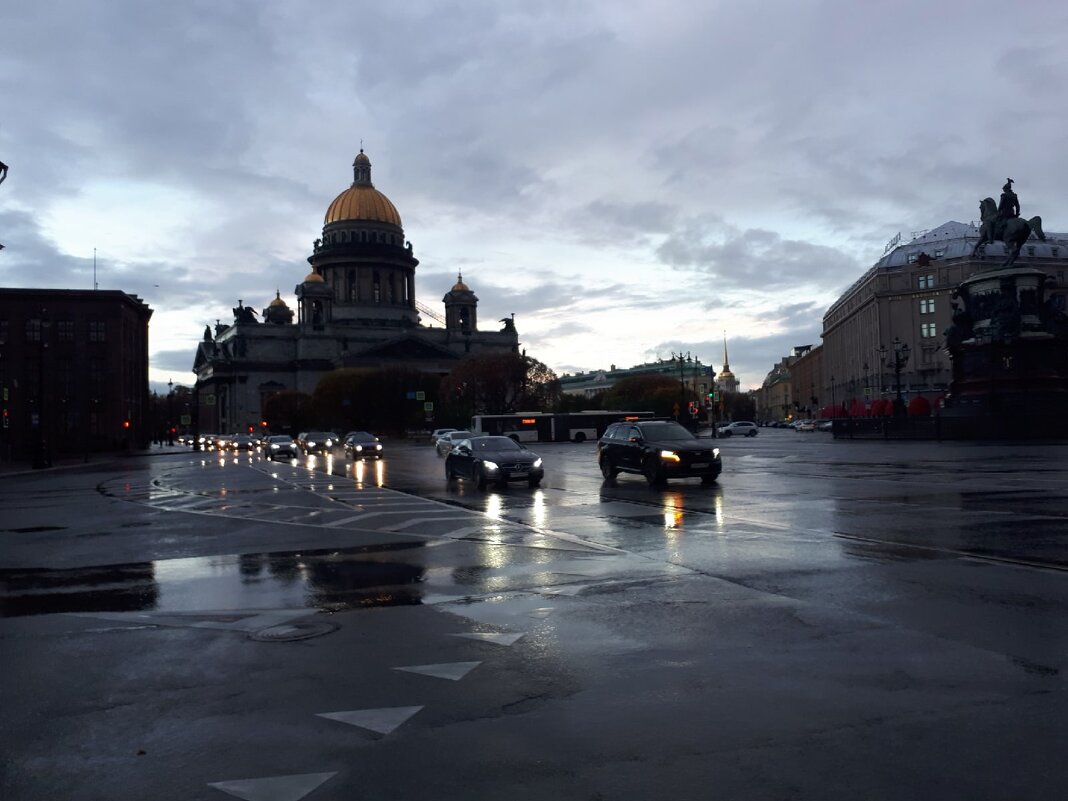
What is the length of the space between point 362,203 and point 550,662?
135 m

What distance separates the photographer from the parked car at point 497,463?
2311cm

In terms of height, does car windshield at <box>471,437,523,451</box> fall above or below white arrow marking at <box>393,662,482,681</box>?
above

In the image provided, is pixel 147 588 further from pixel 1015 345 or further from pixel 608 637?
pixel 1015 345

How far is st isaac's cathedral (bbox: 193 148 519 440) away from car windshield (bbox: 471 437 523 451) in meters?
105

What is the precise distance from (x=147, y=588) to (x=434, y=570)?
3.08m

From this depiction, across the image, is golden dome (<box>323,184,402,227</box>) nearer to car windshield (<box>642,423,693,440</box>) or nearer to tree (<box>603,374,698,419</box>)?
tree (<box>603,374,698,419</box>)

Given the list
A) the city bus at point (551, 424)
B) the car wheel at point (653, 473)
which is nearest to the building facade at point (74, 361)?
the city bus at point (551, 424)

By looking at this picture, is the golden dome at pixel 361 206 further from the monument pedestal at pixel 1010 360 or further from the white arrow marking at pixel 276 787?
the white arrow marking at pixel 276 787

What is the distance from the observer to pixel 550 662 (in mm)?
6113

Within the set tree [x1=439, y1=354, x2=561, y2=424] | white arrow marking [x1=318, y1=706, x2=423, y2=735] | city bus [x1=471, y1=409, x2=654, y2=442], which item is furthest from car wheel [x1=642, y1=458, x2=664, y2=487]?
tree [x1=439, y1=354, x2=561, y2=424]

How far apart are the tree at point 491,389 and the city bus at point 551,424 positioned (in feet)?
47.7

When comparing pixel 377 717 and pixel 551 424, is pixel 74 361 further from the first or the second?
pixel 377 717

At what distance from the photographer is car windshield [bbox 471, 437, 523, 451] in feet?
80.7

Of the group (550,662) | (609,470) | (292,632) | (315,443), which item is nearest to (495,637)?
(550,662)
